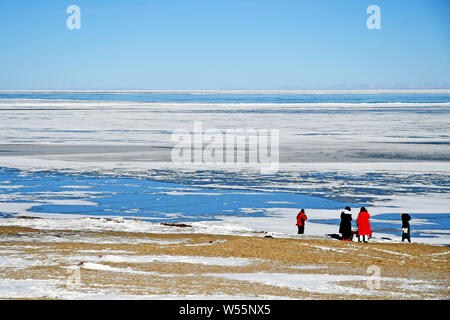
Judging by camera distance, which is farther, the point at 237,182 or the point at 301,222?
the point at 237,182

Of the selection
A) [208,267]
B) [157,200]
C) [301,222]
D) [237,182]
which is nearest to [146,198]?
[157,200]

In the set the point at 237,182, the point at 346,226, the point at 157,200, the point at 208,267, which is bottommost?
the point at 208,267

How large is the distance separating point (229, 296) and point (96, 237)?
5.38 m

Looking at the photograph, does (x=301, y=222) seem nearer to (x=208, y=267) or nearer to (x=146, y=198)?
(x=208, y=267)

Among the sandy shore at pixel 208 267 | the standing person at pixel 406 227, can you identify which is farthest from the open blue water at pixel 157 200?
the sandy shore at pixel 208 267

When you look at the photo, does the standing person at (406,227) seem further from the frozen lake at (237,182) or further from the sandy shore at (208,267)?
the frozen lake at (237,182)

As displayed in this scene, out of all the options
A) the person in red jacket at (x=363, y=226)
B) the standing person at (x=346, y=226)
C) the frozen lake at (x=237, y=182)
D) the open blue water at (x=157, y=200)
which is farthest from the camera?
the frozen lake at (x=237, y=182)

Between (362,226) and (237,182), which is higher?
(237,182)

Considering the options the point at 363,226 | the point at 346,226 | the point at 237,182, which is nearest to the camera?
the point at 363,226

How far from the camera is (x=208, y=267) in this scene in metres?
10.2

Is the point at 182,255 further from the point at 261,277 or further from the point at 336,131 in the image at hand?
the point at 336,131

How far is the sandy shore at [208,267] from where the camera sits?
8.45m

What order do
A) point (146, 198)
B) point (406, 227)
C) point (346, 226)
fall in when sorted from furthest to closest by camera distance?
point (146, 198) → point (346, 226) → point (406, 227)

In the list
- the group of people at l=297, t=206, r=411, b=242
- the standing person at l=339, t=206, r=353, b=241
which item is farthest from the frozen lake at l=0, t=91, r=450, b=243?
the standing person at l=339, t=206, r=353, b=241
